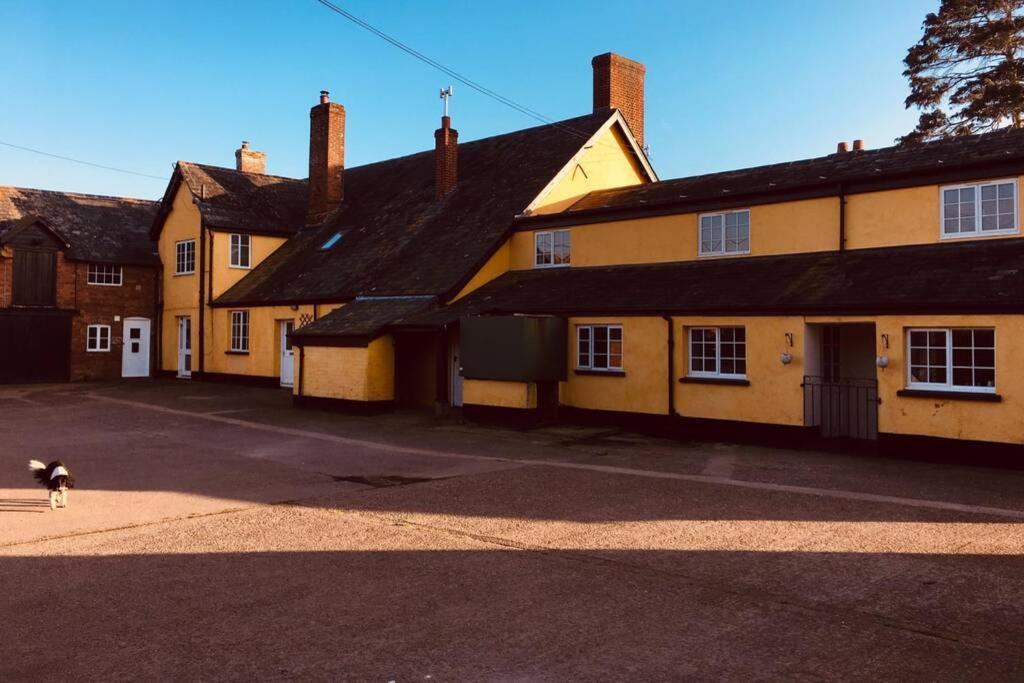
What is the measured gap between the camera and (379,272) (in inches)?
940

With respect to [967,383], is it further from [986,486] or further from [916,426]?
[986,486]

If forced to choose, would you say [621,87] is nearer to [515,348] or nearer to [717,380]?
[515,348]

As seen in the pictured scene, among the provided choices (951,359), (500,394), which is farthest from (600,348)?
(951,359)

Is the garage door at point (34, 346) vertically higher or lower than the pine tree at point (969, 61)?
lower

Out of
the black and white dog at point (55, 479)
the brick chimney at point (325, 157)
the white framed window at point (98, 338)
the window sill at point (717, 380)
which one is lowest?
the black and white dog at point (55, 479)

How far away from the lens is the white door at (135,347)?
31.3 meters

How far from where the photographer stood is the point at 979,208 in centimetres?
1473

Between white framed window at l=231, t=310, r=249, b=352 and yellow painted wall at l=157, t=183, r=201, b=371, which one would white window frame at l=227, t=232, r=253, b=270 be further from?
white framed window at l=231, t=310, r=249, b=352

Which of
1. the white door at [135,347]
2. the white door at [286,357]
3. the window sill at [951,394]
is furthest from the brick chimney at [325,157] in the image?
the window sill at [951,394]

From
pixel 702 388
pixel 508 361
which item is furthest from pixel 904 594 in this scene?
pixel 508 361

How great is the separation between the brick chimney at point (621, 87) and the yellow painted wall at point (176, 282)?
1544 centimetres

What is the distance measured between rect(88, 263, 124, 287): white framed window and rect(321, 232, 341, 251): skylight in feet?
30.0

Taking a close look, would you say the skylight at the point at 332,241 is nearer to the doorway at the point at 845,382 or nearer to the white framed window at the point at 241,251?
the white framed window at the point at 241,251

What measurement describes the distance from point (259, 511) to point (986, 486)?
1004 centimetres
